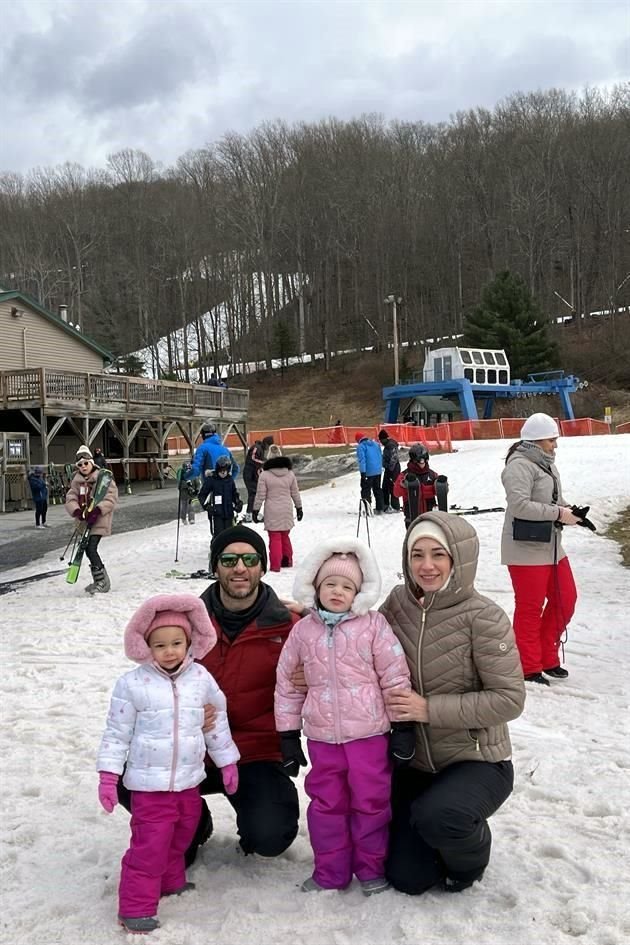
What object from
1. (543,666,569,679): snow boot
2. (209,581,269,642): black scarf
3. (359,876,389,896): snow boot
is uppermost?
(209,581,269,642): black scarf

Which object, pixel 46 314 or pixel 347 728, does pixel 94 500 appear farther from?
pixel 46 314

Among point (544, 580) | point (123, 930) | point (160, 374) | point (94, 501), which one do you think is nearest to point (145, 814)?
point (123, 930)

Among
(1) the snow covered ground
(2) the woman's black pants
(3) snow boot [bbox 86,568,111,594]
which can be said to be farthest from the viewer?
(3) snow boot [bbox 86,568,111,594]

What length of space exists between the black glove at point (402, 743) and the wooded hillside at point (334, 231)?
54.8m

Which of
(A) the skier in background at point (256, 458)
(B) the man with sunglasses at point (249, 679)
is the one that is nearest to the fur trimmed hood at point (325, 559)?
(B) the man with sunglasses at point (249, 679)

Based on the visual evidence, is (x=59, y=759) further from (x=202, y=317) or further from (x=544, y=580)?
(x=202, y=317)

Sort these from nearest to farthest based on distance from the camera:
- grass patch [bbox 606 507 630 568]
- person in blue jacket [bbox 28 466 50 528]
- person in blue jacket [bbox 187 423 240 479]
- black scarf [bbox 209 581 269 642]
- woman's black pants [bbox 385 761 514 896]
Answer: woman's black pants [bbox 385 761 514 896]
black scarf [bbox 209 581 269 642]
grass patch [bbox 606 507 630 568]
person in blue jacket [bbox 187 423 240 479]
person in blue jacket [bbox 28 466 50 528]

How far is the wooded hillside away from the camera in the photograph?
56156 millimetres

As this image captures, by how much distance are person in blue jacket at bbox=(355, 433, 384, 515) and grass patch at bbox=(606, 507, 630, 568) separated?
184 inches

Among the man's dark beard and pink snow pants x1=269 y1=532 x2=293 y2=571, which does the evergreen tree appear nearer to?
pink snow pants x1=269 y1=532 x2=293 y2=571

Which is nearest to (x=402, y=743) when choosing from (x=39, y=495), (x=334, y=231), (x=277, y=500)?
(x=277, y=500)

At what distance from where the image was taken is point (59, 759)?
14.0 feet

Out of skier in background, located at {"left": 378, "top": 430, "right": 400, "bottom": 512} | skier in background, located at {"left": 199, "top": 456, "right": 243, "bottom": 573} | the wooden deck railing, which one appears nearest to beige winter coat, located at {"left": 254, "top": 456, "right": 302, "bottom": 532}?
skier in background, located at {"left": 199, "top": 456, "right": 243, "bottom": 573}

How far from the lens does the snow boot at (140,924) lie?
2.68m
